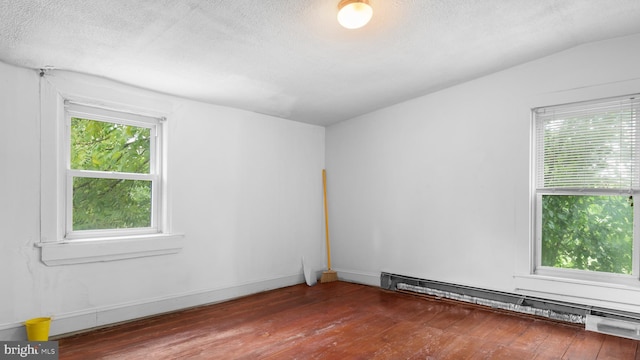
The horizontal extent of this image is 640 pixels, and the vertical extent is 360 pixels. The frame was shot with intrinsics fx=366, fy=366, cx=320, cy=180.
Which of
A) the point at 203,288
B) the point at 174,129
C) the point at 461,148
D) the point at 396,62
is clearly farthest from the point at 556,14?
the point at 203,288

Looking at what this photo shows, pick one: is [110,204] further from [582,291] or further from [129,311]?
[582,291]

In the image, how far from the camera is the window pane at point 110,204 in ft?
10.5

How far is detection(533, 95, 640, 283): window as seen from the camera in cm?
316

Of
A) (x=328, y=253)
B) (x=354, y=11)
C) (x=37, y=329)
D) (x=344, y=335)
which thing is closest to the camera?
(x=354, y=11)

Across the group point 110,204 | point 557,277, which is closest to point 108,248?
point 110,204

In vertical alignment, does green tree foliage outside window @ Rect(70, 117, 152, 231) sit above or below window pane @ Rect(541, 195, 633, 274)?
above

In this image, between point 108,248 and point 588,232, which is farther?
point 588,232

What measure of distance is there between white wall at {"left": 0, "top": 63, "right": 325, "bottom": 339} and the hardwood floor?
0.29 m

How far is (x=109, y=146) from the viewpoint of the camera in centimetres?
340

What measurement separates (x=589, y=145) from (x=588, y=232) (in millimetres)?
797

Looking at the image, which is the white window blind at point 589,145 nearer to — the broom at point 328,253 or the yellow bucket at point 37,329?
the broom at point 328,253

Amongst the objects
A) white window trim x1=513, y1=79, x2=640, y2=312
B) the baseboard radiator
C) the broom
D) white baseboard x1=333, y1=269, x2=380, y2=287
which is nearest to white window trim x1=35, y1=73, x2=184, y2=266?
the broom

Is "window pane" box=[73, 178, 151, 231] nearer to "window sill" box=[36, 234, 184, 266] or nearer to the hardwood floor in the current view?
"window sill" box=[36, 234, 184, 266]

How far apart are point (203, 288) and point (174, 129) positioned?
1.69 meters
